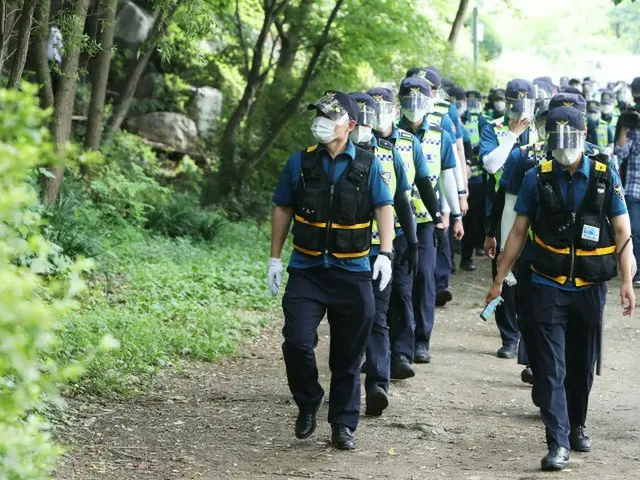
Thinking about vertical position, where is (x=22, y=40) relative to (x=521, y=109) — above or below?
above

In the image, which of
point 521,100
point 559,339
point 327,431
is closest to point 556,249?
point 559,339

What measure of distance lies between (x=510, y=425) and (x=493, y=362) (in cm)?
260

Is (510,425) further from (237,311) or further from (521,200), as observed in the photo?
(237,311)

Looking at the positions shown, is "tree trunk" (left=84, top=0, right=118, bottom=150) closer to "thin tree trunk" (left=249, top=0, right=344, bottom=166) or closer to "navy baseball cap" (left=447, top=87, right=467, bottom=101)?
"thin tree trunk" (left=249, top=0, right=344, bottom=166)

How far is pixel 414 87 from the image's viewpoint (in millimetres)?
10898

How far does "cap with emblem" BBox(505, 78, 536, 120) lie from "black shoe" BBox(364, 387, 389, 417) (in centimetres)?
346

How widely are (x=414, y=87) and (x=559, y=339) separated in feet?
12.4

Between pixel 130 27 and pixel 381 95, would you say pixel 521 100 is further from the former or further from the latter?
pixel 130 27

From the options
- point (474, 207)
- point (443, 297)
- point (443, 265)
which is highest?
point (474, 207)

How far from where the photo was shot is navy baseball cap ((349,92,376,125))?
9.14 meters

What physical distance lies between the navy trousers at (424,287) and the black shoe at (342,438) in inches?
119

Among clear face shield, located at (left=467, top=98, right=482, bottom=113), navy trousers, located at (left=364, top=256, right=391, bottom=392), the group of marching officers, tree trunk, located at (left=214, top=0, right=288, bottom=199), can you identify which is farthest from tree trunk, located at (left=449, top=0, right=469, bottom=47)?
navy trousers, located at (left=364, top=256, right=391, bottom=392)

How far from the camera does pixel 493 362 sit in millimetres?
11469

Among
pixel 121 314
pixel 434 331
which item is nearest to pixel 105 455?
pixel 121 314
